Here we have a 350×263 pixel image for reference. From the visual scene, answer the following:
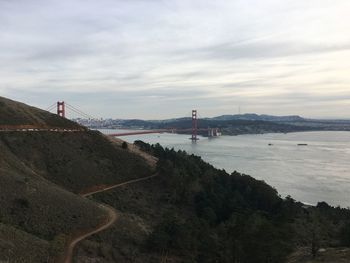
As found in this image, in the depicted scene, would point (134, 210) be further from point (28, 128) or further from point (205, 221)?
point (28, 128)

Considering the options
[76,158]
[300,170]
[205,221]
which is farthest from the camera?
[300,170]

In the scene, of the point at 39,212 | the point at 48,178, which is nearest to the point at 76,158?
the point at 48,178

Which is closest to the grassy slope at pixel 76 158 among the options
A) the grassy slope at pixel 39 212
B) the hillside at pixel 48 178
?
the hillside at pixel 48 178

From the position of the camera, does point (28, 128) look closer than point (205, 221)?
No

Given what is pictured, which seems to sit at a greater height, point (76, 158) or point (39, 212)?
point (76, 158)

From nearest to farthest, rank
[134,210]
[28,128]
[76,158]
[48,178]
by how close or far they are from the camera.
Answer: [134,210], [48,178], [76,158], [28,128]

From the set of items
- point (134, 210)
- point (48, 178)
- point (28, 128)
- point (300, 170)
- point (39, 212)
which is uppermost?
point (28, 128)

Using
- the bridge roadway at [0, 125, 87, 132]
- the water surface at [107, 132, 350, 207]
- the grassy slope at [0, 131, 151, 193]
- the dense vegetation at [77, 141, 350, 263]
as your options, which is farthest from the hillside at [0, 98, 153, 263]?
the water surface at [107, 132, 350, 207]
